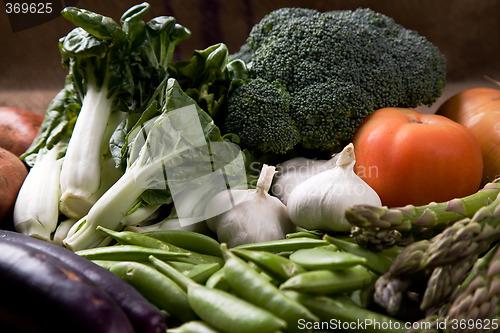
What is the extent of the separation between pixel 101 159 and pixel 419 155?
32.9 inches

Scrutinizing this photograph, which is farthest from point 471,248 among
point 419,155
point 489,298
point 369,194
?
point 419,155

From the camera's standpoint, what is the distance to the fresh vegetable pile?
0.81m

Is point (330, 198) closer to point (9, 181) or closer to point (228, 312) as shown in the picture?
point (228, 312)

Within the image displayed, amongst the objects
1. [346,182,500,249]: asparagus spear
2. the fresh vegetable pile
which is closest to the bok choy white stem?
the fresh vegetable pile

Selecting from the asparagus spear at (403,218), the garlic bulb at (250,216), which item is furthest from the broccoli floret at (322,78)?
the asparagus spear at (403,218)

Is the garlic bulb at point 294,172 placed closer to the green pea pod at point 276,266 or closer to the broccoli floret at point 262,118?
the broccoli floret at point 262,118

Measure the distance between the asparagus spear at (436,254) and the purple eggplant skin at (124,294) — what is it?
0.38 metres

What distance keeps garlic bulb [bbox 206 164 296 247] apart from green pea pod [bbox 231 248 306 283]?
228 millimetres

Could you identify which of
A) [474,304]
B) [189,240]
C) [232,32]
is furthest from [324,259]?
[232,32]

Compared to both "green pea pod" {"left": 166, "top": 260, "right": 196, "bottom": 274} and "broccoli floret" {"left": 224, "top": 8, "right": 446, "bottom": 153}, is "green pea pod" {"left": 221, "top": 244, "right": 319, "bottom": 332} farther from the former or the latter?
"broccoli floret" {"left": 224, "top": 8, "right": 446, "bottom": 153}

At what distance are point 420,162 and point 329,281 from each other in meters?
0.58

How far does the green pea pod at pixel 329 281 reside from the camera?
31.5 inches

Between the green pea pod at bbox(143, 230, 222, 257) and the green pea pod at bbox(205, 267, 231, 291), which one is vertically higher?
the green pea pod at bbox(205, 267, 231, 291)

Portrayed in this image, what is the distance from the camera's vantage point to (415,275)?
0.87 m
